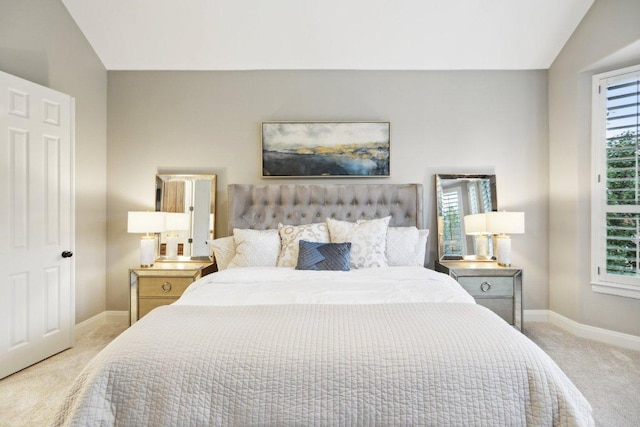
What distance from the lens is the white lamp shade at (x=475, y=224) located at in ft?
11.2

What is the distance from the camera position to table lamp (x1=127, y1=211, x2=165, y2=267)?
318cm

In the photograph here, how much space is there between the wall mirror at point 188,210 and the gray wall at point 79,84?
643 mm

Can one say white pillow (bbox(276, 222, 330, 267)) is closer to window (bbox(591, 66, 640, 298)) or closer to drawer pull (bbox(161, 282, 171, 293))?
drawer pull (bbox(161, 282, 171, 293))

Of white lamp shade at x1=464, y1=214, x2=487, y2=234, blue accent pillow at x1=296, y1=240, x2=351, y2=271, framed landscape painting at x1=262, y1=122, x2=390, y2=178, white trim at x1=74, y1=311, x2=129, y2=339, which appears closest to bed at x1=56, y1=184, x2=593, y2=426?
blue accent pillow at x1=296, y1=240, x2=351, y2=271

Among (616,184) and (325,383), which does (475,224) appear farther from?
(325,383)

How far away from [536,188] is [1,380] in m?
4.89

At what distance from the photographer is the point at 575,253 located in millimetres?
3287

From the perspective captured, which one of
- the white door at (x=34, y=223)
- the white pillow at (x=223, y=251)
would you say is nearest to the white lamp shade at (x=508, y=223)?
the white pillow at (x=223, y=251)

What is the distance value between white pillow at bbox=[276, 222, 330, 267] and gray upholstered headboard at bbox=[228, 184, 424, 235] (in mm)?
332

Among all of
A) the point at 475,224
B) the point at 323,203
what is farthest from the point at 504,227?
the point at 323,203

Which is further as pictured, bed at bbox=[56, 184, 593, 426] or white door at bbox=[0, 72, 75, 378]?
white door at bbox=[0, 72, 75, 378]

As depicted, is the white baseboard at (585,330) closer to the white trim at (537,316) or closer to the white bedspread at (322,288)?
the white trim at (537,316)

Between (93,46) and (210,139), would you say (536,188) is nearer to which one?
(210,139)

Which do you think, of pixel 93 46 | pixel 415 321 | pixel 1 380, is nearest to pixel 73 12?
pixel 93 46
